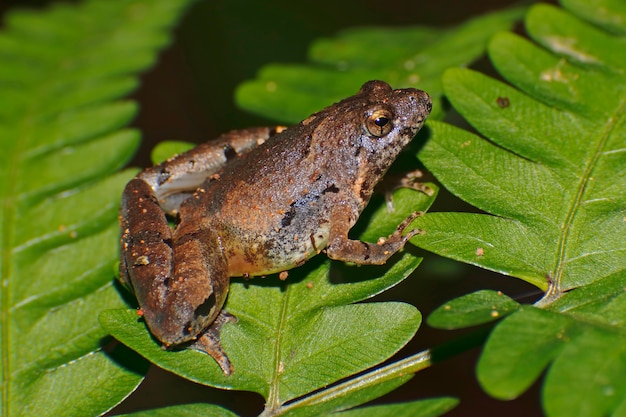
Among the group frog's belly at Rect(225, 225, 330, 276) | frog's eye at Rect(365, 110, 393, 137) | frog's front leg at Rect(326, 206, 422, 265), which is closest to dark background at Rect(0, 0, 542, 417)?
A: frog's eye at Rect(365, 110, 393, 137)

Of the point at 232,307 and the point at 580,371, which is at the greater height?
the point at 580,371

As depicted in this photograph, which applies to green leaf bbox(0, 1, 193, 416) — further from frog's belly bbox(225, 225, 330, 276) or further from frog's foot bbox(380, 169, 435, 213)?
frog's foot bbox(380, 169, 435, 213)

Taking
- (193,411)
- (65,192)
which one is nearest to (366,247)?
(193,411)

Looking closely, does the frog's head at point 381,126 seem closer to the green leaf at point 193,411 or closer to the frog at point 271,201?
the frog at point 271,201

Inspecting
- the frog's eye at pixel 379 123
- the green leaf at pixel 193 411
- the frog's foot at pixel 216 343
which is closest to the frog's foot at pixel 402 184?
the frog's eye at pixel 379 123

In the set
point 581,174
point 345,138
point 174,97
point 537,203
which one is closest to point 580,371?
point 537,203

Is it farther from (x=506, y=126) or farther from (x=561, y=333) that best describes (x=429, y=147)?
(x=561, y=333)
